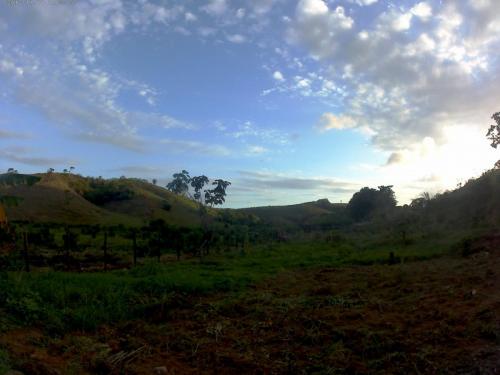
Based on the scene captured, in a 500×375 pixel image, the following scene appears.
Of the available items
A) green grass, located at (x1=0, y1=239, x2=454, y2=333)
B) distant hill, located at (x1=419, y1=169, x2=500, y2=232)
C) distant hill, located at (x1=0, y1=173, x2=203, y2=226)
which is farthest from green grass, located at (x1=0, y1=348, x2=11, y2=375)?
distant hill, located at (x1=0, y1=173, x2=203, y2=226)

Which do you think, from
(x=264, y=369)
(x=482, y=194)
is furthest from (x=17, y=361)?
(x=482, y=194)

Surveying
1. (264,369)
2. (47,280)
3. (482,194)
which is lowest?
(264,369)

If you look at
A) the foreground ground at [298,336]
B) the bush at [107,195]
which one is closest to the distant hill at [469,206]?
the foreground ground at [298,336]

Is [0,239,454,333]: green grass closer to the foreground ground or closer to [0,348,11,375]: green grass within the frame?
the foreground ground

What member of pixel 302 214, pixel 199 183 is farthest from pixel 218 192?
pixel 302 214

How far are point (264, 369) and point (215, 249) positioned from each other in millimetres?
22354

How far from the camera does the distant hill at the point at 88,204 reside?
140 feet

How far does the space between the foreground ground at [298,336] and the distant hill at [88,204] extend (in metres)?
34.0

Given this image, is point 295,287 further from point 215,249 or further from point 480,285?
point 215,249

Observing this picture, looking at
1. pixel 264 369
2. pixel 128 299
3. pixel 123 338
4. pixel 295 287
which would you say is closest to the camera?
pixel 264 369

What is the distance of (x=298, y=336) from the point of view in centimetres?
682

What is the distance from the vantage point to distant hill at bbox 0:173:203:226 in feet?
140

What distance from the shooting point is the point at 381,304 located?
8.52 m

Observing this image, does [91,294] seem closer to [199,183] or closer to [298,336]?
[298,336]
